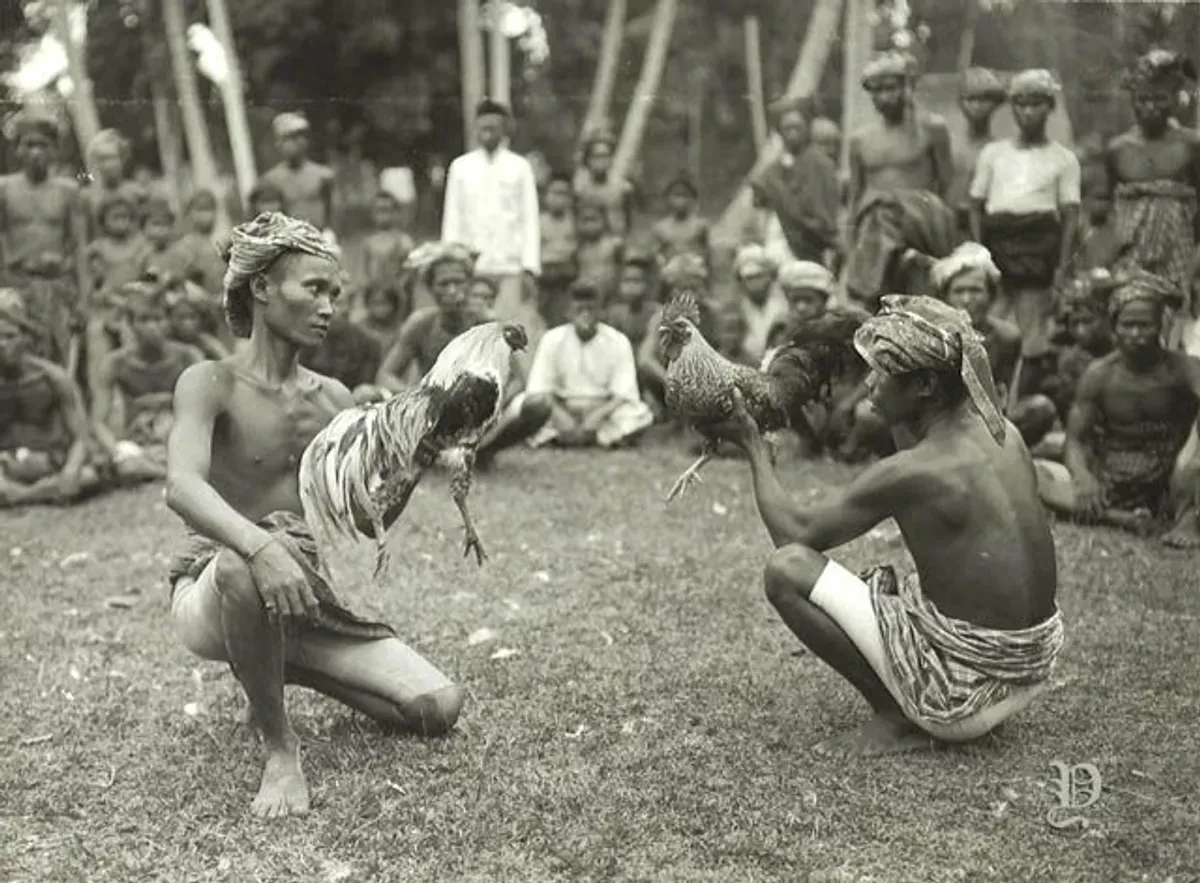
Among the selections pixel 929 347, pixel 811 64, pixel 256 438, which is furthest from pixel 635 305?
pixel 929 347

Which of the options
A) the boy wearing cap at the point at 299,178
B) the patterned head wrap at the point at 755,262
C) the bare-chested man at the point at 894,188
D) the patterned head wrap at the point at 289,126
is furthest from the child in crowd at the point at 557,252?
the bare-chested man at the point at 894,188

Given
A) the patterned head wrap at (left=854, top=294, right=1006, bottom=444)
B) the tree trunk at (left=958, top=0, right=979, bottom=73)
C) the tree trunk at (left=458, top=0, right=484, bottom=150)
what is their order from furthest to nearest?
the tree trunk at (left=958, top=0, right=979, bottom=73), the tree trunk at (left=458, top=0, right=484, bottom=150), the patterned head wrap at (left=854, top=294, right=1006, bottom=444)

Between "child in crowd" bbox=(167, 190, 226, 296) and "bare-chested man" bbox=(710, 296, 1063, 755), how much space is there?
276 inches

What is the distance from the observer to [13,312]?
908 cm

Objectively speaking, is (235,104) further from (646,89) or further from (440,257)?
(440,257)

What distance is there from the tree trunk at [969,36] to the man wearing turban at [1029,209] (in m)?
9.08

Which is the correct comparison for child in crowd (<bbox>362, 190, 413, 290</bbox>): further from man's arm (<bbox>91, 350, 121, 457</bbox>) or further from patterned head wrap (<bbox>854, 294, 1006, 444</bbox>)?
patterned head wrap (<bbox>854, 294, 1006, 444</bbox>)

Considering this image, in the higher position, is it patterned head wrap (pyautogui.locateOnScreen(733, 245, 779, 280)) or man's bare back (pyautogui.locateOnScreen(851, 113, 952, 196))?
man's bare back (pyautogui.locateOnScreen(851, 113, 952, 196))

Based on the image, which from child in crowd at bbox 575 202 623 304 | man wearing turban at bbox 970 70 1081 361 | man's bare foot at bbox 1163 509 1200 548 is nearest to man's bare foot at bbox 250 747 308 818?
man's bare foot at bbox 1163 509 1200 548

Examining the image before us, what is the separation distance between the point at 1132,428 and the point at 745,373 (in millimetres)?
4061

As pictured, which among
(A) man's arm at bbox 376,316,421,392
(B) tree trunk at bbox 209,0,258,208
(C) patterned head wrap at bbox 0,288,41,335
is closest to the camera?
(C) patterned head wrap at bbox 0,288,41,335

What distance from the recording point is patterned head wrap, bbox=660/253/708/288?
1084 centimetres

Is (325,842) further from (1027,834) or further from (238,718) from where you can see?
(1027,834)

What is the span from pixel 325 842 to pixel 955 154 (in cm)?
757
